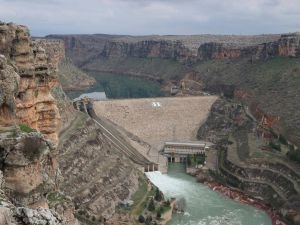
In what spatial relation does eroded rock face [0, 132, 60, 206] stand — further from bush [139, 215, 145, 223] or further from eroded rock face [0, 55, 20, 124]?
bush [139, 215, 145, 223]

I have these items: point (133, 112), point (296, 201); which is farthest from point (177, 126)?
point (296, 201)

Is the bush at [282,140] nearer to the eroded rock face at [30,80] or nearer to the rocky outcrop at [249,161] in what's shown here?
the rocky outcrop at [249,161]

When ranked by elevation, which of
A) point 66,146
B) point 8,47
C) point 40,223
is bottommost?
point 66,146

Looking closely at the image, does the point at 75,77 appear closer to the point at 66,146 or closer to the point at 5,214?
the point at 66,146

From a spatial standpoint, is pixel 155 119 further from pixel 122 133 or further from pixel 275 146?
pixel 275 146

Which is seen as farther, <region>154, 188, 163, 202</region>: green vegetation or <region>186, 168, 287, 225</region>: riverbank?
<region>154, 188, 163, 202</region>: green vegetation

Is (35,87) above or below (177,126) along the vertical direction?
above

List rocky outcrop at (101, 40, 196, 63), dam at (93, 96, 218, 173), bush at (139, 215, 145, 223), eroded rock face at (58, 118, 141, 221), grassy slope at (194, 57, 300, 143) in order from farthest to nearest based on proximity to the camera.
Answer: rocky outcrop at (101, 40, 196, 63)
grassy slope at (194, 57, 300, 143)
dam at (93, 96, 218, 173)
eroded rock face at (58, 118, 141, 221)
bush at (139, 215, 145, 223)

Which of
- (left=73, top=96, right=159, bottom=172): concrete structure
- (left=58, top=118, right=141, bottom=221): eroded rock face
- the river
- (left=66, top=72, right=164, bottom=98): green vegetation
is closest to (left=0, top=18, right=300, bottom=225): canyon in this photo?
(left=58, top=118, right=141, bottom=221): eroded rock face
